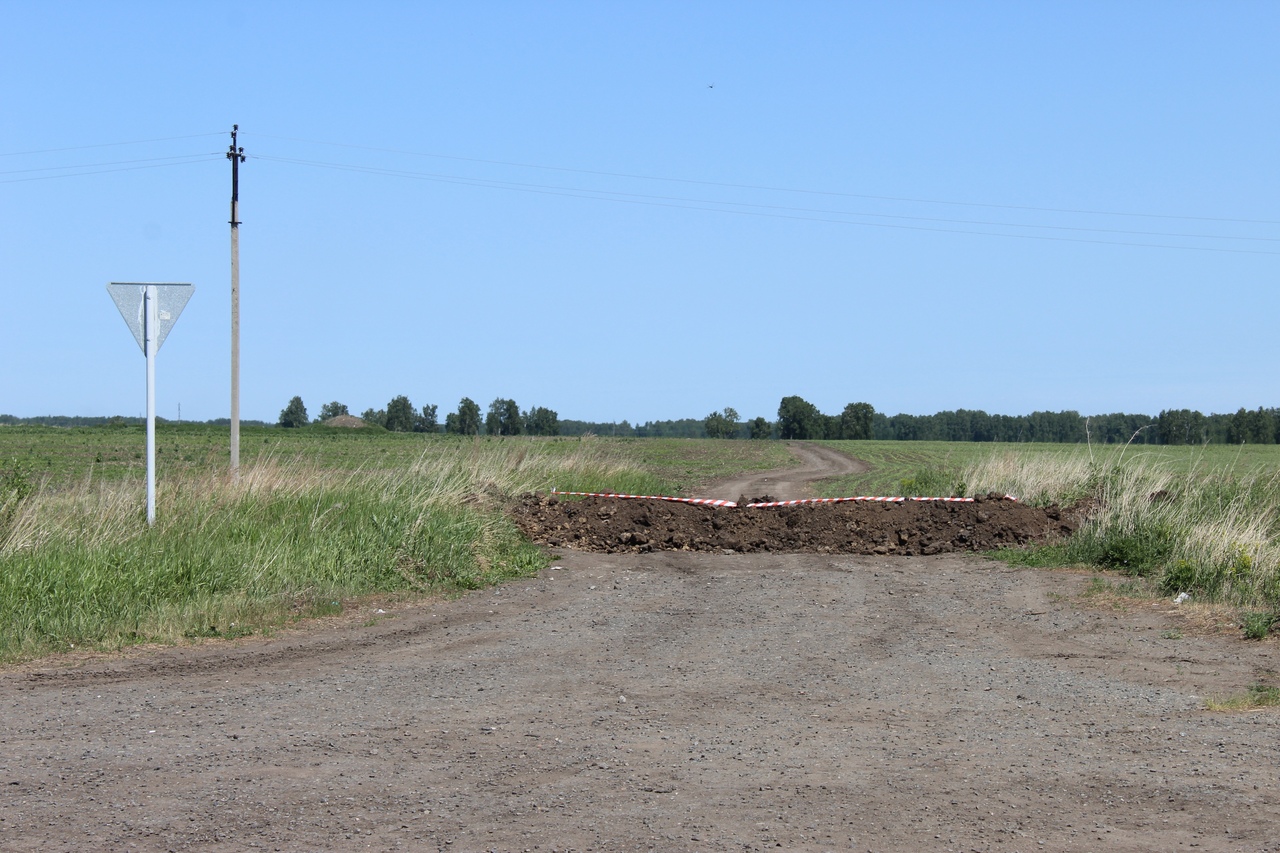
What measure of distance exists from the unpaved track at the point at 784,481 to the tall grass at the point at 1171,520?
6239mm

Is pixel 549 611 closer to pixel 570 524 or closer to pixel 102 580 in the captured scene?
pixel 102 580

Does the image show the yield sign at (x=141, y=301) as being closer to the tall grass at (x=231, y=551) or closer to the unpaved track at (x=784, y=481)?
the tall grass at (x=231, y=551)

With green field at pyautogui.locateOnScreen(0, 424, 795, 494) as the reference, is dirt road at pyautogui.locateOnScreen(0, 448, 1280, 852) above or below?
below

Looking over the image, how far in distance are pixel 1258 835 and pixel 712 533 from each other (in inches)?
547

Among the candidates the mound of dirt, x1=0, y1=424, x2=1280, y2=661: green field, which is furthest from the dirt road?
the mound of dirt

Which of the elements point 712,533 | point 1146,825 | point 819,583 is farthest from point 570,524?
point 1146,825

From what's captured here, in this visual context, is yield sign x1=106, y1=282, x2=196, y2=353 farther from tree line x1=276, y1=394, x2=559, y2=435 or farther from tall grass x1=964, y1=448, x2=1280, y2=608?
tree line x1=276, y1=394, x2=559, y2=435

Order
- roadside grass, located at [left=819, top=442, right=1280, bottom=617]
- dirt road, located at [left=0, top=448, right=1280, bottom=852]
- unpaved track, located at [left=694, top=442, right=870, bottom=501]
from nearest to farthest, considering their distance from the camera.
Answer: dirt road, located at [left=0, top=448, right=1280, bottom=852]
roadside grass, located at [left=819, top=442, right=1280, bottom=617]
unpaved track, located at [left=694, top=442, right=870, bottom=501]

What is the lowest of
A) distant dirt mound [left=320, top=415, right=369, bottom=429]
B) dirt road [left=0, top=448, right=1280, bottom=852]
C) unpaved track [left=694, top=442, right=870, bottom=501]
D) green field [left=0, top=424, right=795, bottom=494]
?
dirt road [left=0, top=448, right=1280, bottom=852]

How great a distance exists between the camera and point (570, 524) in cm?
1884

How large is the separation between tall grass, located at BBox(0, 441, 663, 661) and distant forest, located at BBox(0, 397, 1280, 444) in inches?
2957

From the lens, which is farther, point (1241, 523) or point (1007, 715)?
point (1241, 523)

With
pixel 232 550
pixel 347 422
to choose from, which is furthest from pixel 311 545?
pixel 347 422

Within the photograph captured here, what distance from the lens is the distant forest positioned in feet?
316
